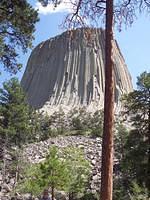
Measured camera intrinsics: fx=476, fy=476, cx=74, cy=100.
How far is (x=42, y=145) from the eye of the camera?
80.1 metres

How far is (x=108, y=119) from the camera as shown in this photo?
10.1 m

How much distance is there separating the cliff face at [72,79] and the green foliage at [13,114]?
6682 centimetres

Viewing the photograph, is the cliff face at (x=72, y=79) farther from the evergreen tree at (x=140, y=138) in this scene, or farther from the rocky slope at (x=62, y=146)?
the evergreen tree at (x=140, y=138)

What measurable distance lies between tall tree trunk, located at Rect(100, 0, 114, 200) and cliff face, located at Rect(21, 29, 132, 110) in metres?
121

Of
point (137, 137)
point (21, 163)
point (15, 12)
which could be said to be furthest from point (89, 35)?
point (21, 163)

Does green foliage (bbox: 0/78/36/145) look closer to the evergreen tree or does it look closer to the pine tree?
the pine tree

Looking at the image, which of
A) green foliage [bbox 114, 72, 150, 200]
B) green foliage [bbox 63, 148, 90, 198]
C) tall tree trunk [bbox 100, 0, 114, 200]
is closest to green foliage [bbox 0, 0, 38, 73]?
tall tree trunk [bbox 100, 0, 114, 200]

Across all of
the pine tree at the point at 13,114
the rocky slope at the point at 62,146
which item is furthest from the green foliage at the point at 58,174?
the pine tree at the point at 13,114

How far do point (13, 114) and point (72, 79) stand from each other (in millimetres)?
89333

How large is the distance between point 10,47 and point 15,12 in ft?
5.58

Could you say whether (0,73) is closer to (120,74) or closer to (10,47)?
(10,47)

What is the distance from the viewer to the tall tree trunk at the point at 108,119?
9633 mm

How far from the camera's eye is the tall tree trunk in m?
9.63

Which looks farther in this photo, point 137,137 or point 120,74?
point 120,74
